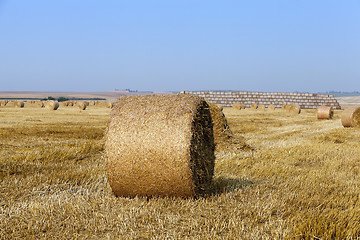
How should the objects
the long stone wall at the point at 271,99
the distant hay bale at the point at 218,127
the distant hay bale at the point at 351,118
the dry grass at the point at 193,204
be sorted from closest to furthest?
1. the dry grass at the point at 193,204
2. the distant hay bale at the point at 218,127
3. the distant hay bale at the point at 351,118
4. the long stone wall at the point at 271,99

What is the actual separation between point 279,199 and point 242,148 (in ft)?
15.4

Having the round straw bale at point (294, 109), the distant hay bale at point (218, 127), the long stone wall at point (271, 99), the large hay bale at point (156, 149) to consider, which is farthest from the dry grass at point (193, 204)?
the long stone wall at point (271, 99)

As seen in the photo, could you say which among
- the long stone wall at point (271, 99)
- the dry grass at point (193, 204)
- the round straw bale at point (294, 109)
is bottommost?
the dry grass at point (193, 204)

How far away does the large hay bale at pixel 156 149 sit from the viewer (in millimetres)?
5188

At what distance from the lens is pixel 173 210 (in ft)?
16.2

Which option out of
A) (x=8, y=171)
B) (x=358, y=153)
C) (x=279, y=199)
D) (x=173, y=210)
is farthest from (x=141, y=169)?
(x=358, y=153)

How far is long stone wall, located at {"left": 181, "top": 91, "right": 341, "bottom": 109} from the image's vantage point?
49594 millimetres

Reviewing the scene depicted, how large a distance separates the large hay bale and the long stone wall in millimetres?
44252

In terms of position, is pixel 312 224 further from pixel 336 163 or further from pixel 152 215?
pixel 336 163

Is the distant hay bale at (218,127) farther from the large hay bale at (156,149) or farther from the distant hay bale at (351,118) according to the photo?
the distant hay bale at (351,118)

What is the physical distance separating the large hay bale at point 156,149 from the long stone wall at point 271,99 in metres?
44.3

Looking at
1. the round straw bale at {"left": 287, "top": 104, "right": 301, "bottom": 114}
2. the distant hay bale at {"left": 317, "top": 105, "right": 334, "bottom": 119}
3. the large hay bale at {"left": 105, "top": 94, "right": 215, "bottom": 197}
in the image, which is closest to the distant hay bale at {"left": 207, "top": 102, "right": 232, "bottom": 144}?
the large hay bale at {"left": 105, "top": 94, "right": 215, "bottom": 197}

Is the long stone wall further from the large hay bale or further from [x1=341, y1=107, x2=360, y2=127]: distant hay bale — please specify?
the large hay bale

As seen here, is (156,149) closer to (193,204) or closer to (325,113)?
(193,204)
